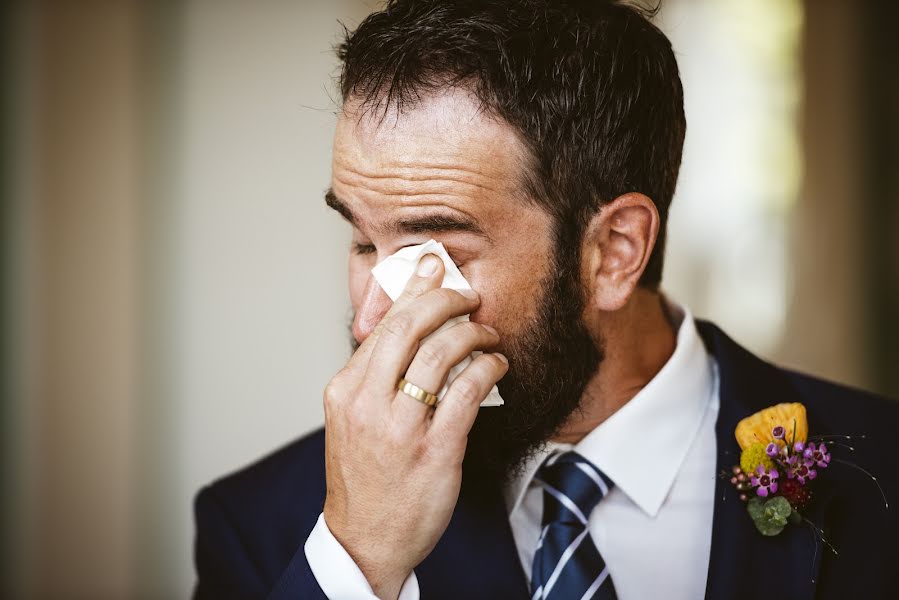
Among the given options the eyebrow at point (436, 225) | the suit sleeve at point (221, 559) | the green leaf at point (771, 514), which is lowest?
the suit sleeve at point (221, 559)

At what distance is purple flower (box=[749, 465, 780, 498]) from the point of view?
174 centimetres

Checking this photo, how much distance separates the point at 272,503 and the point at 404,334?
76cm

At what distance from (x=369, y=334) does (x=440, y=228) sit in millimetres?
277

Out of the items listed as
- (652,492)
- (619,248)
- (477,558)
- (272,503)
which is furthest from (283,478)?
(619,248)

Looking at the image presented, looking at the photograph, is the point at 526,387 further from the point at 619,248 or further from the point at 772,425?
the point at 772,425

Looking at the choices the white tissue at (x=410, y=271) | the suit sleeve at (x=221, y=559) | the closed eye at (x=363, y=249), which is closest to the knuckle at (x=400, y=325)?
the white tissue at (x=410, y=271)

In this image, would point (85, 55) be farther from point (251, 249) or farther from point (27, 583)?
point (27, 583)

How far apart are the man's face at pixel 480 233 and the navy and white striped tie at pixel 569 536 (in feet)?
0.31

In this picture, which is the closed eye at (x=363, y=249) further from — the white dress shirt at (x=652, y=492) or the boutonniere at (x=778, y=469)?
the boutonniere at (x=778, y=469)

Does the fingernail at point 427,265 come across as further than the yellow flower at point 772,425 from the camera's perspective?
No

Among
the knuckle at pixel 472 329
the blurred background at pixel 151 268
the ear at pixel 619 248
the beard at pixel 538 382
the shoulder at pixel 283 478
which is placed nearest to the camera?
the knuckle at pixel 472 329

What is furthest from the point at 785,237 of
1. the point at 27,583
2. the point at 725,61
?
the point at 27,583

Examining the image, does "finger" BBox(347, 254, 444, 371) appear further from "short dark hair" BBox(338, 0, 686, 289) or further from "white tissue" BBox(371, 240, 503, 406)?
"short dark hair" BBox(338, 0, 686, 289)

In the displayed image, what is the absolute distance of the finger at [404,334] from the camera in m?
1.56
